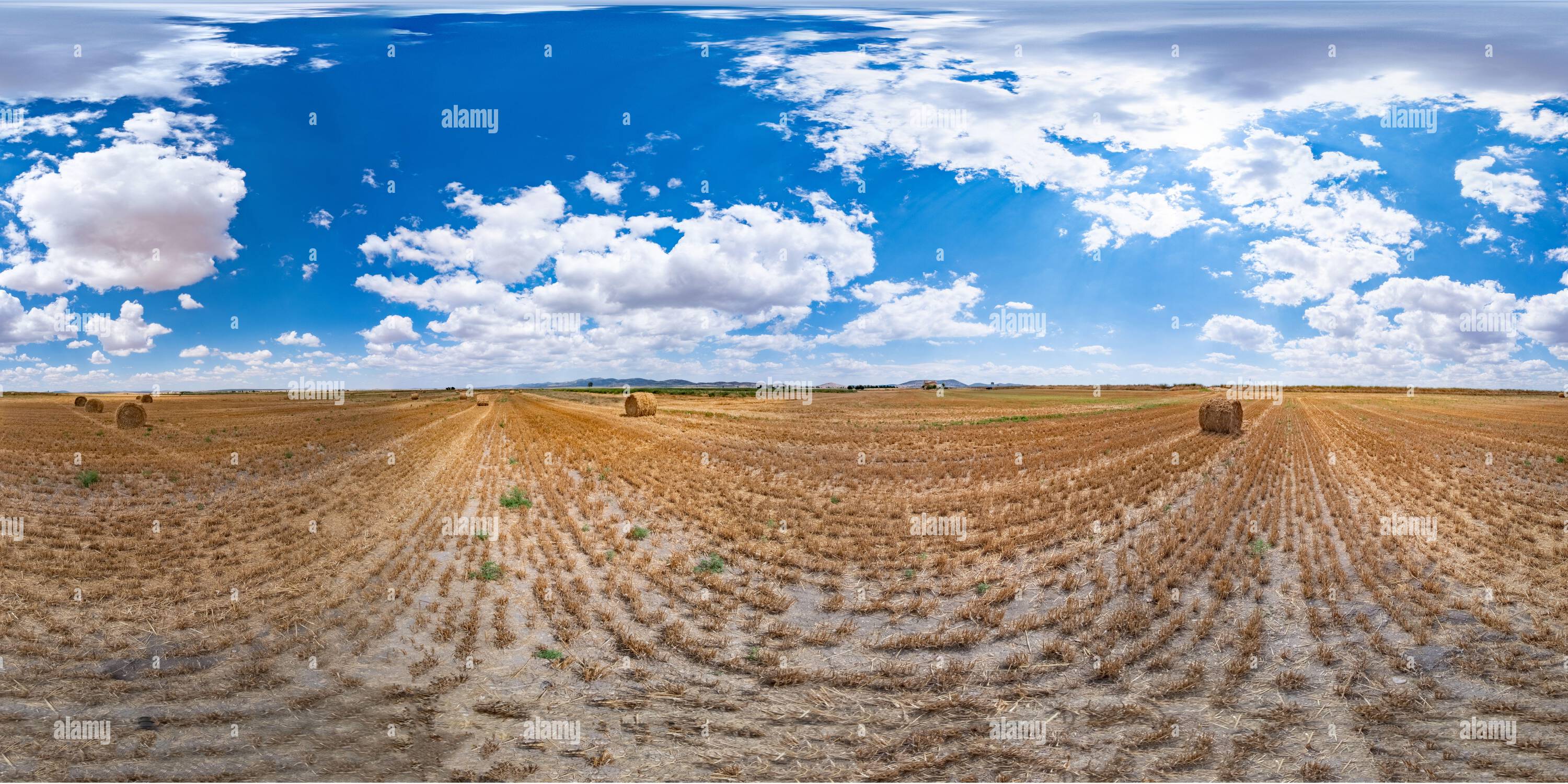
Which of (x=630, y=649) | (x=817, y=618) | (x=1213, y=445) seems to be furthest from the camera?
(x=1213, y=445)

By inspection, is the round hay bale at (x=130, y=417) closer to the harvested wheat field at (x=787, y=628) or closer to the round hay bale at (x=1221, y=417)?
the harvested wheat field at (x=787, y=628)

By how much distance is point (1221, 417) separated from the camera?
3142 centimetres

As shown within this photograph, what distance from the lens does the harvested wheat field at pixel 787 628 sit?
5.24 meters

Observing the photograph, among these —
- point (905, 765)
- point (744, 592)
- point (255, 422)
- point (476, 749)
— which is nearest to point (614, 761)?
point (476, 749)

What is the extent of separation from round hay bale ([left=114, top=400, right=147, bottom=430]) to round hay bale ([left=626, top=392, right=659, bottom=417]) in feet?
88.1

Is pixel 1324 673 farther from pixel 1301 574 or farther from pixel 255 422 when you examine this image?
pixel 255 422

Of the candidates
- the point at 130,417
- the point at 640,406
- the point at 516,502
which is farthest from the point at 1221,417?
the point at 130,417

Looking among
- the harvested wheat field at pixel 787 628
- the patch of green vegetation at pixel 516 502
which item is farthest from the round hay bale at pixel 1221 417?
the patch of green vegetation at pixel 516 502

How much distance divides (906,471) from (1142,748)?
44.4 feet

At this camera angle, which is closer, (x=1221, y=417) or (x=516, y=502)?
(x=516, y=502)

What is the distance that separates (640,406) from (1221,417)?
35870mm

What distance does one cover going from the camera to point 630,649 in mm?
6805

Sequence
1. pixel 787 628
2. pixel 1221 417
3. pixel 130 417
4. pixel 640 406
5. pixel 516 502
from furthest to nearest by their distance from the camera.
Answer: pixel 640 406 < pixel 130 417 < pixel 1221 417 < pixel 516 502 < pixel 787 628

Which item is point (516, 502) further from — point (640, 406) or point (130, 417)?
point (130, 417)
